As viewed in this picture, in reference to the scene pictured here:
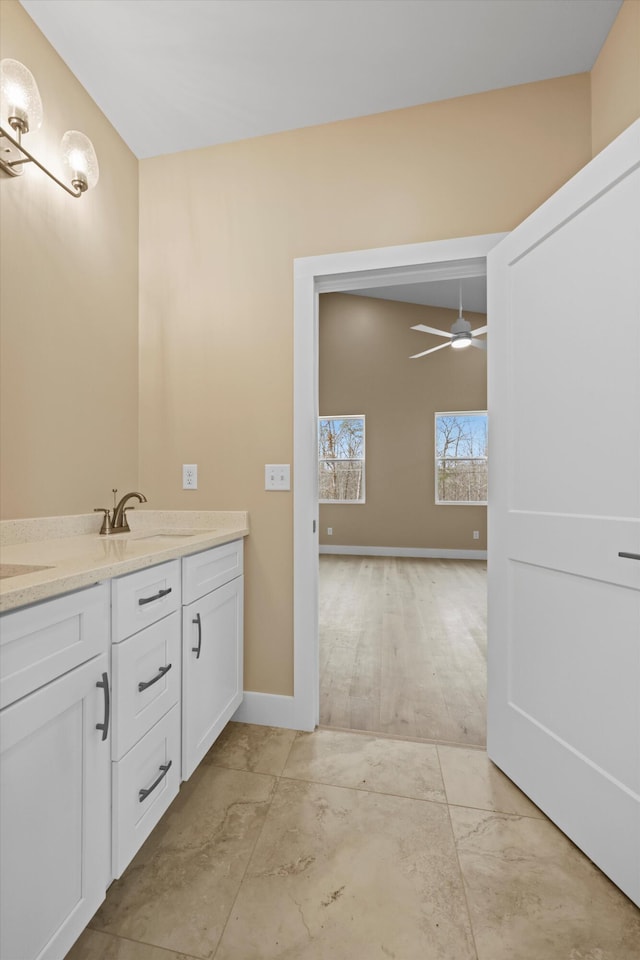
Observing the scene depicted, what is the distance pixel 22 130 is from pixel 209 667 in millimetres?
1860

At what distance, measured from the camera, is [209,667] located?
5.16ft

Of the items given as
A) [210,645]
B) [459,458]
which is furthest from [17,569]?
[459,458]

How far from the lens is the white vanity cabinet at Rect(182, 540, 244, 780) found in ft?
4.61

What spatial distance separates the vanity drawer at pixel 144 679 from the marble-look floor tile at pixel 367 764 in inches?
27.1

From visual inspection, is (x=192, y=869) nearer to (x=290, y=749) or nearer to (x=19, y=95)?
→ (x=290, y=749)

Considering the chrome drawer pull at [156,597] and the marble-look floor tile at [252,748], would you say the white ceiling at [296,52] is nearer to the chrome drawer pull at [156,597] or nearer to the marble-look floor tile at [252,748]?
the chrome drawer pull at [156,597]

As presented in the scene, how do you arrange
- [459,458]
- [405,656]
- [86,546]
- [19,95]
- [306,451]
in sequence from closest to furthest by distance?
[19,95] → [86,546] → [306,451] → [405,656] → [459,458]

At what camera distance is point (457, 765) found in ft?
5.55

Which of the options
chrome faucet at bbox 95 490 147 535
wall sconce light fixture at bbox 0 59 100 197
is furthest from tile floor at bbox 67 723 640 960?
wall sconce light fixture at bbox 0 59 100 197

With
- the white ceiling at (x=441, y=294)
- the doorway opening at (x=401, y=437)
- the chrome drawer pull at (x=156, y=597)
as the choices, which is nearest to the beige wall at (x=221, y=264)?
the chrome drawer pull at (x=156, y=597)

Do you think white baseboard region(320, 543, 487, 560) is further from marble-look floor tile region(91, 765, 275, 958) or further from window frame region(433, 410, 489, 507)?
marble-look floor tile region(91, 765, 275, 958)

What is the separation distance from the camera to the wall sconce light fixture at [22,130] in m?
1.28

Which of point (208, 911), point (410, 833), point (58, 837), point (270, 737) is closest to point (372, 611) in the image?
point (270, 737)

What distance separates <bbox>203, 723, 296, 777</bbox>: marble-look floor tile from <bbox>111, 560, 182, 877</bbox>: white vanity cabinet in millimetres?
408
